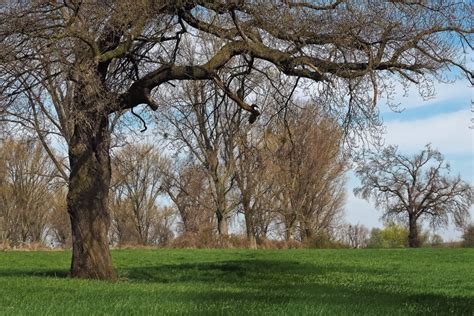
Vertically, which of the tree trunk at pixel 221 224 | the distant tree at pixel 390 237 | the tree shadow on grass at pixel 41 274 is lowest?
the tree shadow on grass at pixel 41 274

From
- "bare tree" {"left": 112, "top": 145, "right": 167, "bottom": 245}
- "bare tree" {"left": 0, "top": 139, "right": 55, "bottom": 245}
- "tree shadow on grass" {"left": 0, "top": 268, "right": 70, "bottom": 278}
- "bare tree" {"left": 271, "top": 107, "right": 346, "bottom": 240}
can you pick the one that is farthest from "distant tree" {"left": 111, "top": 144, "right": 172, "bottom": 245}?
"tree shadow on grass" {"left": 0, "top": 268, "right": 70, "bottom": 278}

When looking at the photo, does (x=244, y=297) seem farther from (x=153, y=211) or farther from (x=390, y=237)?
(x=390, y=237)

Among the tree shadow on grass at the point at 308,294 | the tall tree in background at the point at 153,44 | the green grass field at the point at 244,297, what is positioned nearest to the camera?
the green grass field at the point at 244,297

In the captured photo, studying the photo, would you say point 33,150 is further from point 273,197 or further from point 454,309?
point 454,309

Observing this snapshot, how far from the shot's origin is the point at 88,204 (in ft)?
47.5

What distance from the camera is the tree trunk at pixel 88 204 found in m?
14.5

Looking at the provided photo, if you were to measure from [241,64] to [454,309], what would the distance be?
889cm

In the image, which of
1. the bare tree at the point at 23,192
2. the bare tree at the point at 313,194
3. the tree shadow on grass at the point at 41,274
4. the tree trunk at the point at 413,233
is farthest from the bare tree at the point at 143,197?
the tree shadow on grass at the point at 41,274

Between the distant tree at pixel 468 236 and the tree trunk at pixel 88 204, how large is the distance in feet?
168

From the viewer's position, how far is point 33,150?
55.7 metres

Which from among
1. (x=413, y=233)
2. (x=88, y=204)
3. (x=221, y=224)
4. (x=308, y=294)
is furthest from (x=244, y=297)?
(x=413, y=233)

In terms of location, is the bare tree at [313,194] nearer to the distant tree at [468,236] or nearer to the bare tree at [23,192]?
the distant tree at [468,236]

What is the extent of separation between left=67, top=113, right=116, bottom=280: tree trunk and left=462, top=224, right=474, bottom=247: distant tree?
168ft

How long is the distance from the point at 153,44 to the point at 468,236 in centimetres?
5398
